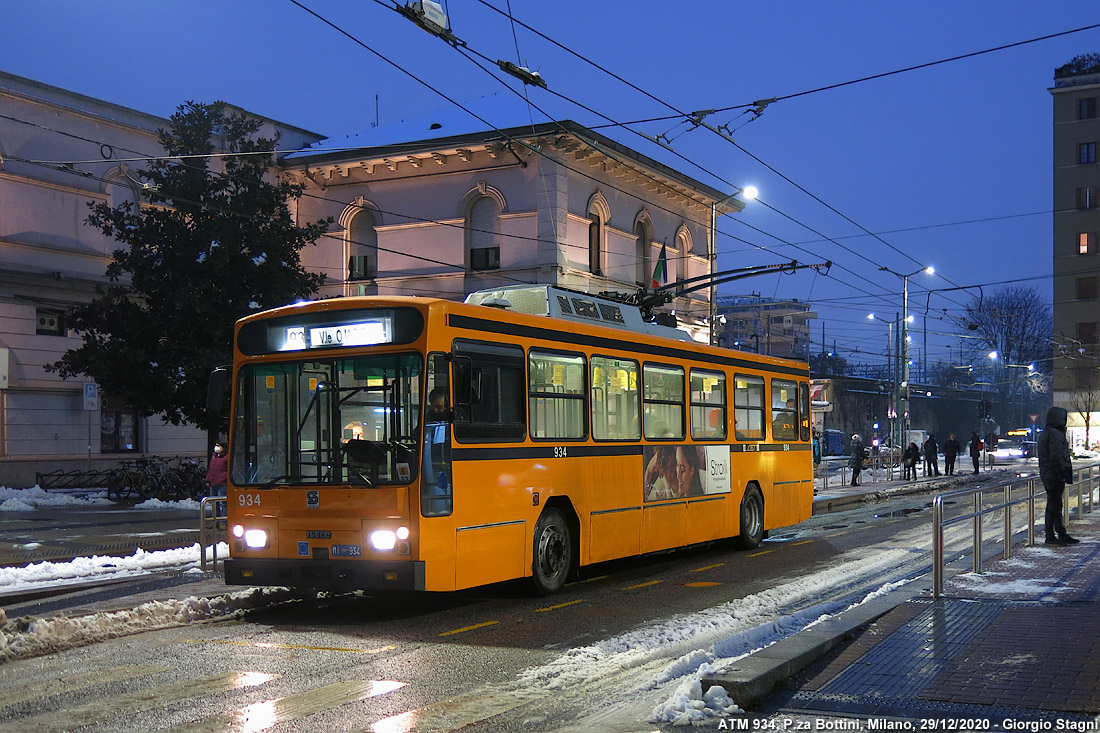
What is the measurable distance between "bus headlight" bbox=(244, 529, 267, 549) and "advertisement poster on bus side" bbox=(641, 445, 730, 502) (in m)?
5.01

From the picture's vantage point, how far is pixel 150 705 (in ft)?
23.0

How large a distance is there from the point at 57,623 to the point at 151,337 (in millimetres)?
19607

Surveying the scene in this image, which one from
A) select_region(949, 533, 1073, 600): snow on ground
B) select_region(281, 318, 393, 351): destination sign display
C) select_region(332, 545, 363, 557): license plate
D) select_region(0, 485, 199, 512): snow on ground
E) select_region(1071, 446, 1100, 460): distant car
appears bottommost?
select_region(1071, 446, 1100, 460): distant car

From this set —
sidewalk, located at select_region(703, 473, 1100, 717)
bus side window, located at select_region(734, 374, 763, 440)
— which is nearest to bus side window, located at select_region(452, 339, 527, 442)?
sidewalk, located at select_region(703, 473, 1100, 717)

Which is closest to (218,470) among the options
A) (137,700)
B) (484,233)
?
(137,700)

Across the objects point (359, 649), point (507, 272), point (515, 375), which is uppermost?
point (507, 272)

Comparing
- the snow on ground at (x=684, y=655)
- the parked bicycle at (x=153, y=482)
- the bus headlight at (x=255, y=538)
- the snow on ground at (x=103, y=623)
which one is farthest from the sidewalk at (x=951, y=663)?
the parked bicycle at (x=153, y=482)

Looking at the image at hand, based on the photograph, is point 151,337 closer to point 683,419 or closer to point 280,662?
point 683,419

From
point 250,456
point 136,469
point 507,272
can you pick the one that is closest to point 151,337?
point 136,469

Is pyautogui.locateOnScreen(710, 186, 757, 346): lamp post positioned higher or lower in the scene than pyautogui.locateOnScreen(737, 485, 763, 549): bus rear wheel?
higher

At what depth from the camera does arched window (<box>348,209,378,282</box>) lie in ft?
130

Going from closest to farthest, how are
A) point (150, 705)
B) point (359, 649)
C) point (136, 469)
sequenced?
point (150, 705), point (359, 649), point (136, 469)

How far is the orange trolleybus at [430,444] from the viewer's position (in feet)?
33.5

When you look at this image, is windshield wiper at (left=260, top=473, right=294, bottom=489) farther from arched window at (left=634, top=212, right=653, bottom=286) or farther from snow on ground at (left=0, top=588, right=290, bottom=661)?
arched window at (left=634, top=212, right=653, bottom=286)
